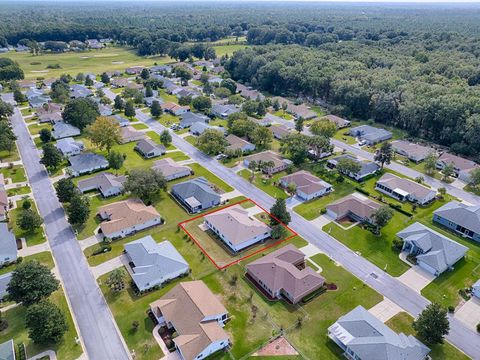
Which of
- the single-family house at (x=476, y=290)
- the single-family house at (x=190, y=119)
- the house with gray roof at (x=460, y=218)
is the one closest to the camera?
the single-family house at (x=476, y=290)

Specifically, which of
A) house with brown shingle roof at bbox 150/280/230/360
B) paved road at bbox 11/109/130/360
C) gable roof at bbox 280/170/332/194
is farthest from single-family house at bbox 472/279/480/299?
paved road at bbox 11/109/130/360

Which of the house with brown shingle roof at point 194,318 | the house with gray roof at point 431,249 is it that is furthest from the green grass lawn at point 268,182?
the house with brown shingle roof at point 194,318

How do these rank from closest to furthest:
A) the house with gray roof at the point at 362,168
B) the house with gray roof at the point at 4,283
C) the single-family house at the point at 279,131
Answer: the house with gray roof at the point at 4,283, the house with gray roof at the point at 362,168, the single-family house at the point at 279,131

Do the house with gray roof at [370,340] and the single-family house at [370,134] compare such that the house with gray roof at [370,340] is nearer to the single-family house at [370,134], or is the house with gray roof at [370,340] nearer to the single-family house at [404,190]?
the single-family house at [404,190]

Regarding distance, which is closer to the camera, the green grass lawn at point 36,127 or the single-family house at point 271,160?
the single-family house at point 271,160

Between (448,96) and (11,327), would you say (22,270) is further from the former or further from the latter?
(448,96)

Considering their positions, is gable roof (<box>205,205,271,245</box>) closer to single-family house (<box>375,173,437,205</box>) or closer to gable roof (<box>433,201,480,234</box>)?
single-family house (<box>375,173,437,205</box>)

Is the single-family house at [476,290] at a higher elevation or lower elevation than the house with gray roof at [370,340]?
lower
